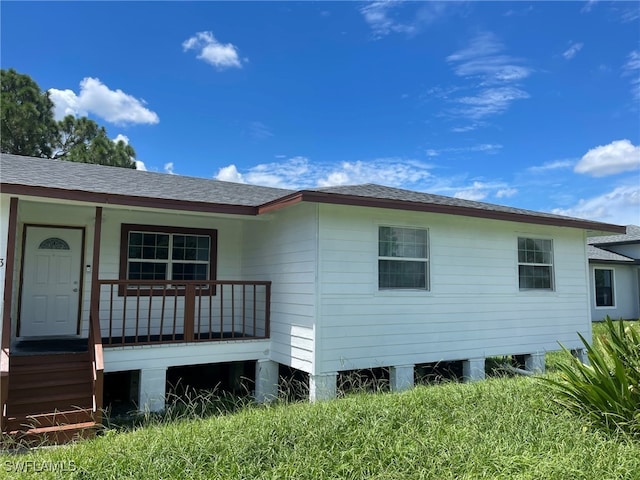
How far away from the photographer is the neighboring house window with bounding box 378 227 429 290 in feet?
24.9

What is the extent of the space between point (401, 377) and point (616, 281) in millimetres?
16738

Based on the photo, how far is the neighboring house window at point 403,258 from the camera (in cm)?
758

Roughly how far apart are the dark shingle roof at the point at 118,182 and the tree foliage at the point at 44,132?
45.9 feet

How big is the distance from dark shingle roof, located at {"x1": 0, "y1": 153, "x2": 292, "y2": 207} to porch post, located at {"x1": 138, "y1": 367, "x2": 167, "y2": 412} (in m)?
2.75

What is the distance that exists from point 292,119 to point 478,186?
450 inches

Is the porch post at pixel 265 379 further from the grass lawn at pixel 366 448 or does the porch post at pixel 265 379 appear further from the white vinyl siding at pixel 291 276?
the grass lawn at pixel 366 448

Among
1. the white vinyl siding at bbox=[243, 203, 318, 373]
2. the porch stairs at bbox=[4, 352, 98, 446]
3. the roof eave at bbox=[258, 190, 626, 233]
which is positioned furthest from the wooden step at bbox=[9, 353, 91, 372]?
the roof eave at bbox=[258, 190, 626, 233]

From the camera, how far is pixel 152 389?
6805mm

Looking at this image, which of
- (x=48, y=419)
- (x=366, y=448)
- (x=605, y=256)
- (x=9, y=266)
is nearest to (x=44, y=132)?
(x=9, y=266)

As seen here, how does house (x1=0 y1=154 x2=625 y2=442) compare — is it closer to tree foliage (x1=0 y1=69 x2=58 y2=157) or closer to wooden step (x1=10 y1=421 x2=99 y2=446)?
wooden step (x1=10 y1=421 x2=99 y2=446)

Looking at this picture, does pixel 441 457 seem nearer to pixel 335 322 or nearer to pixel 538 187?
pixel 335 322

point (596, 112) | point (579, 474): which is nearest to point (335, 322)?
point (579, 474)

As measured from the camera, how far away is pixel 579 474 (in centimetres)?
336

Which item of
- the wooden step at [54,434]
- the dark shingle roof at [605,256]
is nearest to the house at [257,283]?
the wooden step at [54,434]
